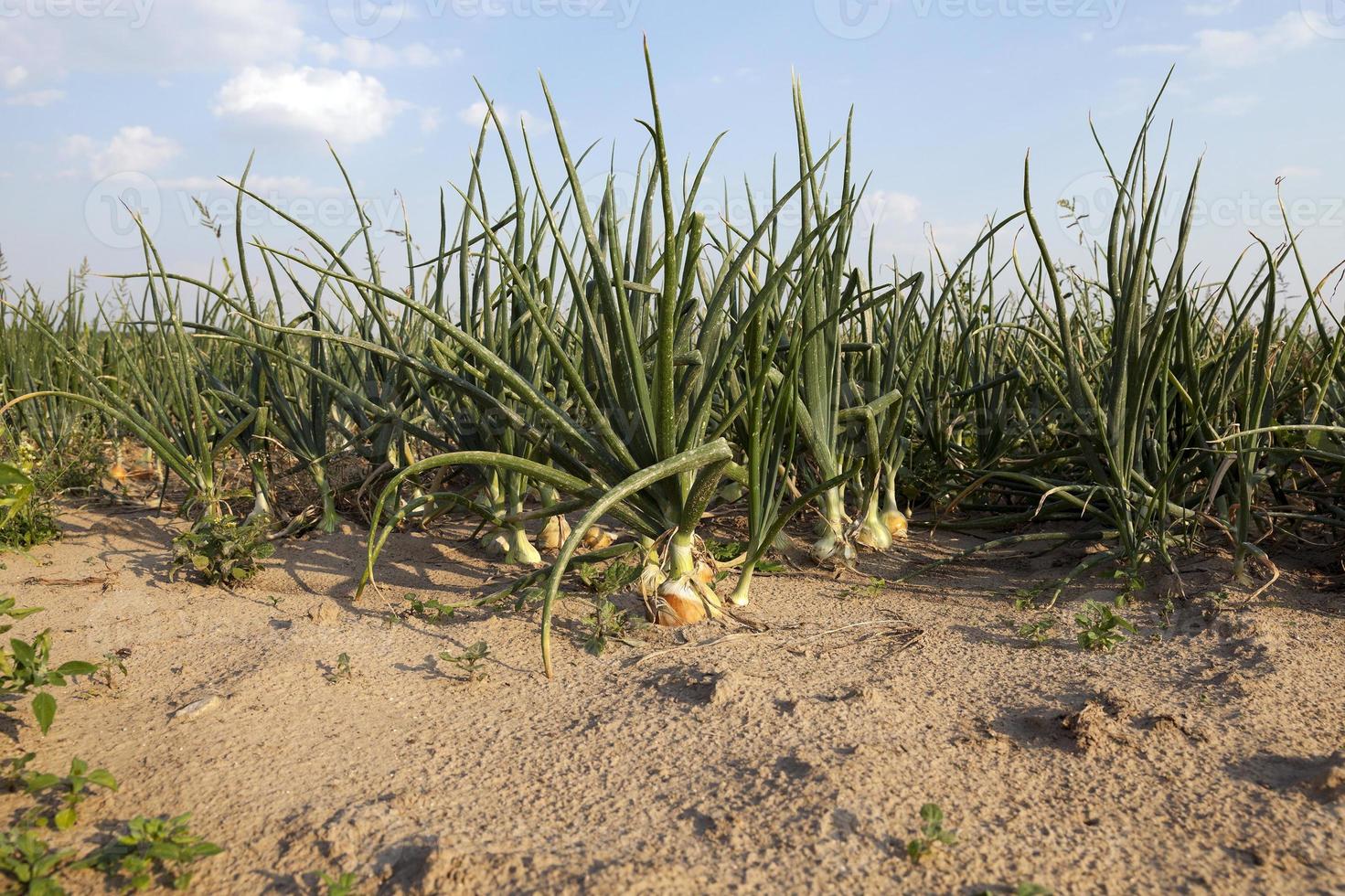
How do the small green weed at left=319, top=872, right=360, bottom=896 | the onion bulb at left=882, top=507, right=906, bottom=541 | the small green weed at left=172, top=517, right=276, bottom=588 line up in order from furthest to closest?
the onion bulb at left=882, top=507, right=906, bottom=541 < the small green weed at left=172, top=517, right=276, bottom=588 < the small green weed at left=319, top=872, right=360, bottom=896

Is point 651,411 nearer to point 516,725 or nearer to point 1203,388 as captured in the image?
point 516,725

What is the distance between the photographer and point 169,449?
2.27 meters

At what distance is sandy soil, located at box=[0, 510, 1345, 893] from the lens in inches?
41.6

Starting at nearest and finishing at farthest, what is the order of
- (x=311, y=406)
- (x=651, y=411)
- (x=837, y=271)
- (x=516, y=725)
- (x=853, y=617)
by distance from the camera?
1. (x=516, y=725)
2. (x=651, y=411)
3. (x=853, y=617)
4. (x=837, y=271)
5. (x=311, y=406)

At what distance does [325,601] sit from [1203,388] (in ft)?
6.57

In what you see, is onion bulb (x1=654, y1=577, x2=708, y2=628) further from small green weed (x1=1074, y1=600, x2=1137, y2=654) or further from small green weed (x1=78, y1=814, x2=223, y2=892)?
small green weed (x1=78, y1=814, x2=223, y2=892)

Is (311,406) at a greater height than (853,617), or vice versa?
(311,406)

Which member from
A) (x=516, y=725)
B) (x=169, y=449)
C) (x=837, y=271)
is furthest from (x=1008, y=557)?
(x=169, y=449)

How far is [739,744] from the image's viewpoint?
1.33 m

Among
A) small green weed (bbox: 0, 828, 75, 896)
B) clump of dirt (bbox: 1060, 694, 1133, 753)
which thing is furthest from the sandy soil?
small green weed (bbox: 0, 828, 75, 896)

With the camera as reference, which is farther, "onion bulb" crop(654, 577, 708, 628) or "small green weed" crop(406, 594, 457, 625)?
"small green weed" crop(406, 594, 457, 625)

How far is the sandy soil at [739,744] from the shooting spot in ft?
3.46

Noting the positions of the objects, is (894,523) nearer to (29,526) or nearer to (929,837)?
(929,837)

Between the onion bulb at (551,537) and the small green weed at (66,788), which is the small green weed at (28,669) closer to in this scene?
the small green weed at (66,788)
